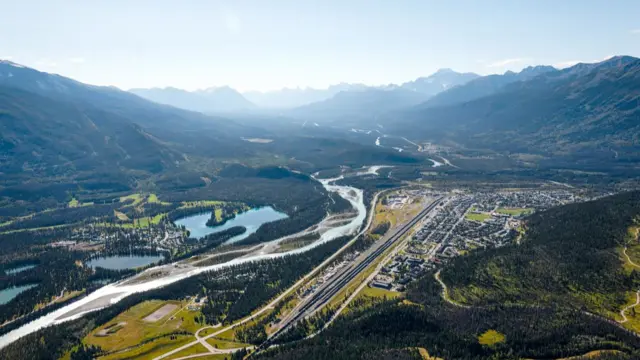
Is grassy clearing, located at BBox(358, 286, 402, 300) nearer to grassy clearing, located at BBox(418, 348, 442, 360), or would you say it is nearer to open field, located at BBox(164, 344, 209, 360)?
grassy clearing, located at BBox(418, 348, 442, 360)

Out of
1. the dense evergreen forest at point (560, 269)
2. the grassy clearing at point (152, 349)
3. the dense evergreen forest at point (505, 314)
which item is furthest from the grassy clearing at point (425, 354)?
the grassy clearing at point (152, 349)

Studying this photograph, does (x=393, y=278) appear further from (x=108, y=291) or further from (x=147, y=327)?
(x=108, y=291)

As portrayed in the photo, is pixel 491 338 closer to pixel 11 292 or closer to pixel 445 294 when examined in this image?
pixel 445 294

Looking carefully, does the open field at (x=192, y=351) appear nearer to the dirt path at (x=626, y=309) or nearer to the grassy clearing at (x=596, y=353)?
the grassy clearing at (x=596, y=353)

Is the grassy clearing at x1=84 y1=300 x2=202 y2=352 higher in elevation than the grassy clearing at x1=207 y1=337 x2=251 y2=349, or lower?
lower

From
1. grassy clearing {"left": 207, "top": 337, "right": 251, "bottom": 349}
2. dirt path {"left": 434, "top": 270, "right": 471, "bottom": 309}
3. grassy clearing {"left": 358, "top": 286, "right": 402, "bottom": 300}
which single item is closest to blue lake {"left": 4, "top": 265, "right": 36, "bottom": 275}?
grassy clearing {"left": 207, "top": 337, "right": 251, "bottom": 349}
